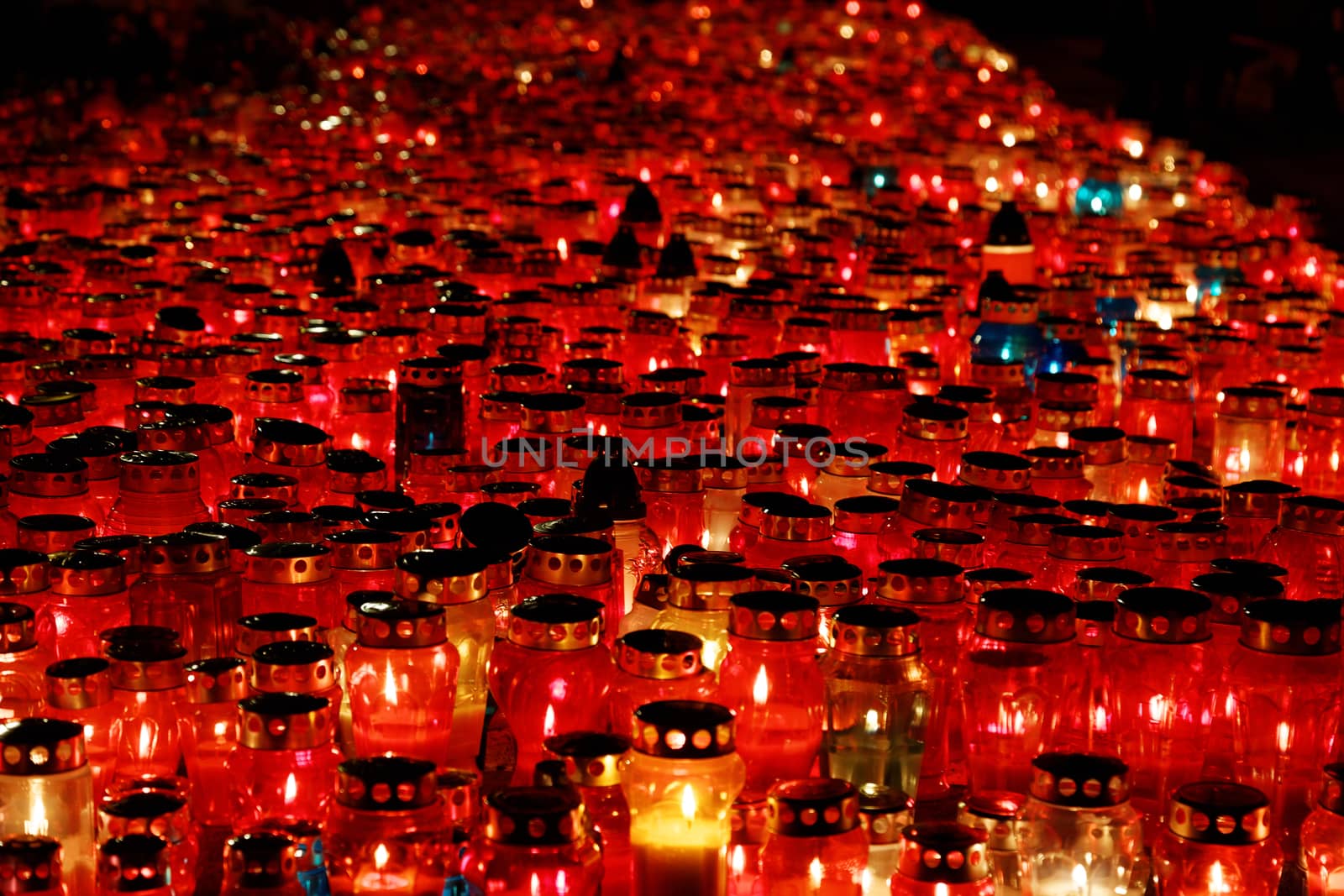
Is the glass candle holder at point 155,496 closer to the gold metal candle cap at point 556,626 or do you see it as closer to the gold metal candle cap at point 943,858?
the gold metal candle cap at point 556,626

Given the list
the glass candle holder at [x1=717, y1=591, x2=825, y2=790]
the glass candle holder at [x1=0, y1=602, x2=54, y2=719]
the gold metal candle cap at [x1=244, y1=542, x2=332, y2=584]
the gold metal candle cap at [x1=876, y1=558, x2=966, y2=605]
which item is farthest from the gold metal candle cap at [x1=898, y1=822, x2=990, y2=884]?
the glass candle holder at [x1=0, y1=602, x2=54, y2=719]

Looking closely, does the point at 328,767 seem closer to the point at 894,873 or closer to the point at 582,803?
the point at 582,803

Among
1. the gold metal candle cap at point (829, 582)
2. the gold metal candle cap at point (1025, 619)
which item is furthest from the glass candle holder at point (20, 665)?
the gold metal candle cap at point (1025, 619)

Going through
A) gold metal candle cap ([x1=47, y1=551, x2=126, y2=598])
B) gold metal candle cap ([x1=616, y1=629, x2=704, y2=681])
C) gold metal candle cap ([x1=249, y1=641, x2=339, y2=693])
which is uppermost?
gold metal candle cap ([x1=47, y1=551, x2=126, y2=598])

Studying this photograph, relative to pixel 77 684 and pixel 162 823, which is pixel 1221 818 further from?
pixel 77 684

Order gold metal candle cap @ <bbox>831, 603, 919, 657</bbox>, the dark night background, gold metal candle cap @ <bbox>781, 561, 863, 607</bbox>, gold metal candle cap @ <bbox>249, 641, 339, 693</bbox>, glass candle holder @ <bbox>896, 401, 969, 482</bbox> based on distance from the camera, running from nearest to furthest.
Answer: gold metal candle cap @ <bbox>249, 641, 339, 693</bbox> < gold metal candle cap @ <bbox>831, 603, 919, 657</bbox> < gold metal candle cap @ <bbox>781, 561, 863, 607</bbox> < glass candle holder @ <bbox>896, 401, 969, 482</bbox> < the dark night background

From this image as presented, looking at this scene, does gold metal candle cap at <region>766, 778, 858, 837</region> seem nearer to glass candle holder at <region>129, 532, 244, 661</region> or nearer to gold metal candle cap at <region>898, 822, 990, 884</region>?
gold metal candle cap at <region>898, 822, 990, 884</region>
